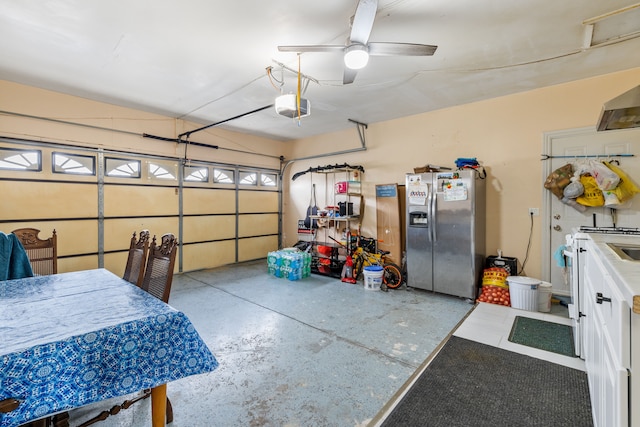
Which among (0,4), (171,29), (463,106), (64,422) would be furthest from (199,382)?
(463,106)

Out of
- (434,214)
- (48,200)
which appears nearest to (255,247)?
(48,200)

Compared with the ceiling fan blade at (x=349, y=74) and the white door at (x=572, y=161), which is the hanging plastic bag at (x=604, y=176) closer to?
the white door at (x=572, y=161)

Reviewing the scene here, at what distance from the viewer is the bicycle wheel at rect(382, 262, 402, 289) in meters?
4.53

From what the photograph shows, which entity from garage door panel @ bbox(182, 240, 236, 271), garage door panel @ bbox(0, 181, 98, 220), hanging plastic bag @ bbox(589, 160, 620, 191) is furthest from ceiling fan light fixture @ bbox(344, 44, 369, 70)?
garage door panel @ bbox(182, 240, 236, 271)

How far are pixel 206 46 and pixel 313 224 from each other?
413 cm

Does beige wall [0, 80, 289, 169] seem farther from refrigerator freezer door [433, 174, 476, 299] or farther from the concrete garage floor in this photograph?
refrigerator freezer door [433, 174, 476, 299]

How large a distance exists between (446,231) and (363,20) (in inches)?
120

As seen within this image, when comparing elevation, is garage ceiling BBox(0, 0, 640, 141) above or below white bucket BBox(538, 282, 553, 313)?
above

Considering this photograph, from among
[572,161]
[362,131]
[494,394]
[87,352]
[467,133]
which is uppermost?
[362,131]

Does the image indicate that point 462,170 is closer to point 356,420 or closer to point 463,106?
point 463,106

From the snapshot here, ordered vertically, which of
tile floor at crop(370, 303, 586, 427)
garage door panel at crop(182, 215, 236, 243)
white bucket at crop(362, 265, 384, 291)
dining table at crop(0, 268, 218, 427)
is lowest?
tile floor at crop(370, 303, 586, 427)

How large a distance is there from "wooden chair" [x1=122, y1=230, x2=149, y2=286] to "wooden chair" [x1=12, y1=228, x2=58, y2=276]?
1000mm

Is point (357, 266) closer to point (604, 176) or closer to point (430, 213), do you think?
point (430, 213)

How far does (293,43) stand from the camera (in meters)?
2.82
